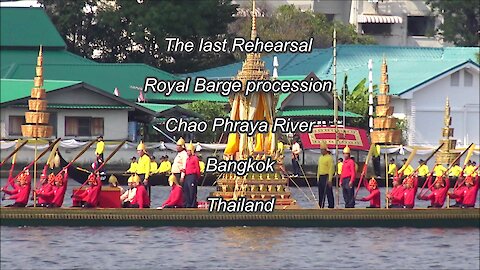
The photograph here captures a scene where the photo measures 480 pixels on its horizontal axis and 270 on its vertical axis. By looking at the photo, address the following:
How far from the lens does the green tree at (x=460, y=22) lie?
8675cm

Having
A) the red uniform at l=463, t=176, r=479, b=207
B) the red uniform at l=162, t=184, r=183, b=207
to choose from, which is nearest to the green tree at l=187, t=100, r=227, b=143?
the red uniform at l=463, t=176, r=479, b=207

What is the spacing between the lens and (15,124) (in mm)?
61031

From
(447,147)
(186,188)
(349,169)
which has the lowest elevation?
(186,188)

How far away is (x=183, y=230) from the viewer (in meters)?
38.3

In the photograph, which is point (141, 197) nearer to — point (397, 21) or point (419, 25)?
point (397, 21)

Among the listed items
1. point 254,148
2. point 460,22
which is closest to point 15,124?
point 254,148

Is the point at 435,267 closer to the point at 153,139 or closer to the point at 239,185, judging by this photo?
the point at 239,185

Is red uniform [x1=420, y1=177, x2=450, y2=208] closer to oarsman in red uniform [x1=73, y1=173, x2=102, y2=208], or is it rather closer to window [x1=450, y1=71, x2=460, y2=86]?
oarsman in red uniform [x1=73, y1=173, x2=102, y2=208]

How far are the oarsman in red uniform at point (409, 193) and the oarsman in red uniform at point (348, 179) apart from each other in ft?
3.43

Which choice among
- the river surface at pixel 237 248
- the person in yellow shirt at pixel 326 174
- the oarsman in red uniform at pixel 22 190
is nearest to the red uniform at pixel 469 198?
the river surface at pixel 237 248

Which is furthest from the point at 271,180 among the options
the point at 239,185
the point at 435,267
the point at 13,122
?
the point at 13,122

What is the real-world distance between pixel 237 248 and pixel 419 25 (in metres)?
62.8

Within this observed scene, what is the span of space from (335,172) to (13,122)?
21362mm

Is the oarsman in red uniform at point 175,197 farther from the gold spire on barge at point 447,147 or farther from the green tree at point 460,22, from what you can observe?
the green tree at point 460,22
